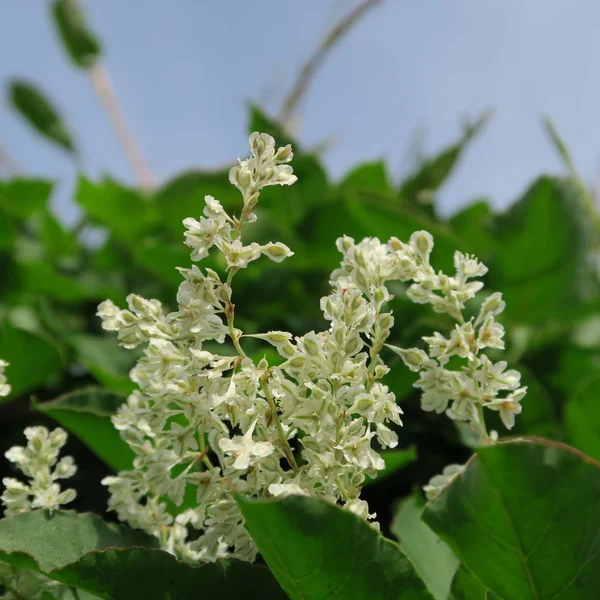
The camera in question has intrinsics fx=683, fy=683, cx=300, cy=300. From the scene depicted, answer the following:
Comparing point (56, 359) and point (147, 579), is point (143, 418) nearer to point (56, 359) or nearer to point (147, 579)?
point (147, 579)

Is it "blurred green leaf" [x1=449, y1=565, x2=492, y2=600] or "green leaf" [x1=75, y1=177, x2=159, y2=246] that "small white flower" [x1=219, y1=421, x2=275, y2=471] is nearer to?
"blurred green leaf" [x1=449, y1=565, x2=492, y2=600]

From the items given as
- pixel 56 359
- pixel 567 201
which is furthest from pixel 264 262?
pixel 567 201

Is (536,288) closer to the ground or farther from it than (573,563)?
closer to the ground

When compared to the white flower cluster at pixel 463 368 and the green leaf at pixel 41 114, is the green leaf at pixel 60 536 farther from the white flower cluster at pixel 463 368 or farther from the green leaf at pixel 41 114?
the green leaf at pixel 41 114

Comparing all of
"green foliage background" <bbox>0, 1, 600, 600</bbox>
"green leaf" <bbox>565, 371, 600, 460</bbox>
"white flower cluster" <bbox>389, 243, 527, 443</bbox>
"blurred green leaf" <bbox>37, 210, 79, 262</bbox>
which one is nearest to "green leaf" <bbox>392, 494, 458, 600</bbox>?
"green foliage background" <bbox>0, 1, 600, 600</bbox>

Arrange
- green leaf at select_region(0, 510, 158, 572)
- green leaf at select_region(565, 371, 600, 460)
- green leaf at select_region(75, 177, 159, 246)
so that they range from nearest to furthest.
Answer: green leaf at select_region(0, 510, 158, 572) → green leaf at select_region(565, 371, 600, 460) → green leaf at select_region(75, 177, 159, 246)

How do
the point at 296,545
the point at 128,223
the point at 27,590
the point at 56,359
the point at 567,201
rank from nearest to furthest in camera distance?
the point at 296,545
the point at 27,590
the point at 56,359
the point at 567,201
the point at 128,223
